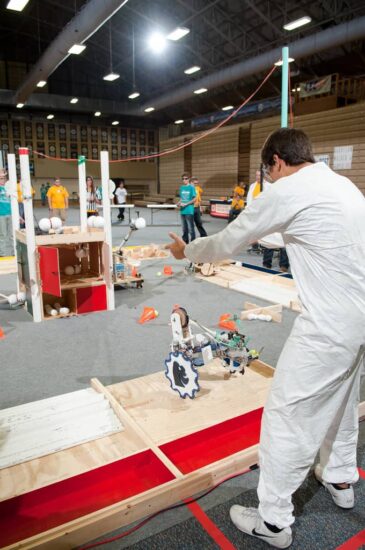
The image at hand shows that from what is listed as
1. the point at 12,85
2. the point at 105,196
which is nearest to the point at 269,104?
the point at 12,85

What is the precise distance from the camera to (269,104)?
19188 mm

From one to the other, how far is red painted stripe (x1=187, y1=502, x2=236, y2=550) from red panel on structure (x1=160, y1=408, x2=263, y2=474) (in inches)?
10.3

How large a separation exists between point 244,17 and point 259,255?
11.7m

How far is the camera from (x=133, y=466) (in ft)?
7.52

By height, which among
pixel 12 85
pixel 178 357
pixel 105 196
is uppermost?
pixel 12 85

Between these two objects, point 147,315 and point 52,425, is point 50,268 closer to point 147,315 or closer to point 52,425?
point 147,315

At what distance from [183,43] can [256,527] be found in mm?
19787

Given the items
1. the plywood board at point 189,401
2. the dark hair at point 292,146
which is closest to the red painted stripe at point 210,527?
the plywood board at point 189,401

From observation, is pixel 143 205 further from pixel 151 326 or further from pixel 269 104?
pixel 151 326

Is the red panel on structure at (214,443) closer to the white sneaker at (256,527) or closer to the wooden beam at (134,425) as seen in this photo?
the wooden beam at (134,425)

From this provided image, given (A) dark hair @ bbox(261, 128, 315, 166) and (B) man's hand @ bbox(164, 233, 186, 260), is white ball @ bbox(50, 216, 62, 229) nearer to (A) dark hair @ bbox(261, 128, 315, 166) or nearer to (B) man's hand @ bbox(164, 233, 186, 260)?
(B) man's hand @ bbox(164, 233, 186, 260)

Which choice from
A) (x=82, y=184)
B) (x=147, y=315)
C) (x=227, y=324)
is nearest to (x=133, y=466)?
(x=227, y=324)

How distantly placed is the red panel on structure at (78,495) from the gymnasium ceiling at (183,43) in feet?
49.0

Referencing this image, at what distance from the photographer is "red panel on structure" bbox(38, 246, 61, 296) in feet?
15.2
